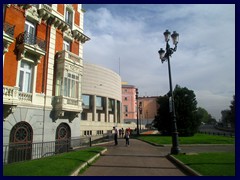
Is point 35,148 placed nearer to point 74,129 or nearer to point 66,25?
point 74,129

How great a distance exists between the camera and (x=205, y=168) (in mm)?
9023

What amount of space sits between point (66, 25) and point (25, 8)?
4080 mm

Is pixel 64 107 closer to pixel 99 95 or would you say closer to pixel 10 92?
pixel 10 92

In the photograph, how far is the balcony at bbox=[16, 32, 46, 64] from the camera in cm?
1551

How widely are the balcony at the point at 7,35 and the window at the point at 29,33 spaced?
109 centimetres

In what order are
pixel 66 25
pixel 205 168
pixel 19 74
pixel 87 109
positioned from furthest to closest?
pixel 87 109
pixel 66 25
pixel 19 74
pixel 205 168

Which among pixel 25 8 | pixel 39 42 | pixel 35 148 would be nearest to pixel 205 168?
pixel 35 148

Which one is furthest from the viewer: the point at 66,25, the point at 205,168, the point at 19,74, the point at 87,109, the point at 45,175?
the point at 87,109

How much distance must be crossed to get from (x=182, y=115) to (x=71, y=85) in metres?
27.1

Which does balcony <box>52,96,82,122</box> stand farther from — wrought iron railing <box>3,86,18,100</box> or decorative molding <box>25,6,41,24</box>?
decorative molding <box>25,6,41,24</box>

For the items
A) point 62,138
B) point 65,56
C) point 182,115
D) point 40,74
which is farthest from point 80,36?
point 182,115

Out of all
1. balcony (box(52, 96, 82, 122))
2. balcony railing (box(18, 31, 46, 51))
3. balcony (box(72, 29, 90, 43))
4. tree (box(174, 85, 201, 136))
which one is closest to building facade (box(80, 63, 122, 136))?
tree (box(174, 85, 201, 136))

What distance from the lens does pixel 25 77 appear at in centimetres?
1638

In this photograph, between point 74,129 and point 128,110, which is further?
point 128,110
